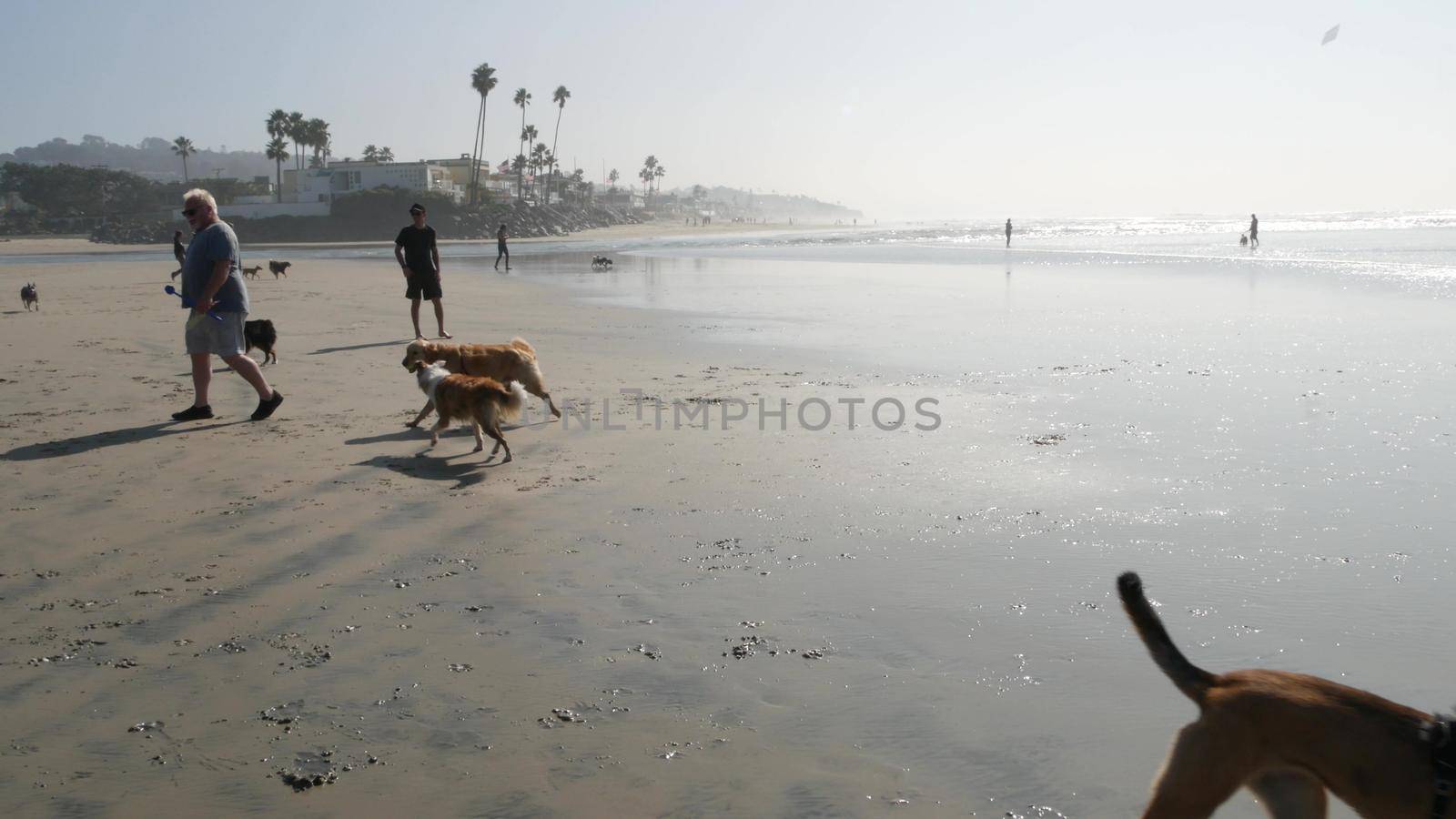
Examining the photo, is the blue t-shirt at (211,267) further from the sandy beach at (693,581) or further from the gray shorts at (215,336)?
the sandy beach at (693,581)

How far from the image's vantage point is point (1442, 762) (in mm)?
2051

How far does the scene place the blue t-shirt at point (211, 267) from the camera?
24.8ft

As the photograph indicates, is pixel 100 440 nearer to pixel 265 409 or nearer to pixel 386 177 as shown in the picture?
pixel 265 409

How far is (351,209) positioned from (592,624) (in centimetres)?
9398

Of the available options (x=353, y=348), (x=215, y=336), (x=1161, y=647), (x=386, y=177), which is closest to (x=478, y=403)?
(x=215, y=336)

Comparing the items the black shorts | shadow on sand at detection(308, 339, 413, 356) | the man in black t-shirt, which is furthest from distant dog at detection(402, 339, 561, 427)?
the black shorts

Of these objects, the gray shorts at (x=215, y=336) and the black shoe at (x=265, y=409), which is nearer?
the gray shorts at (x=215, y=336)

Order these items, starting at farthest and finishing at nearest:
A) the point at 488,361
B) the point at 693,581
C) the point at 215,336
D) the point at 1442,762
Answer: the point at 488,361
the point at 215,336
the point at 693,581
the point at 1442,762

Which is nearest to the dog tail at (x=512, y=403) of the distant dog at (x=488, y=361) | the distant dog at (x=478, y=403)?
the distant dog at (x=478, y=403)

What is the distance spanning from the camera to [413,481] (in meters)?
6.37

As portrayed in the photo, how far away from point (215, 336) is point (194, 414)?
0.64 meters

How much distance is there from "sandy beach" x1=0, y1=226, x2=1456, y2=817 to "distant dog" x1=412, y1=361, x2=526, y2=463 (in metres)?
0.30

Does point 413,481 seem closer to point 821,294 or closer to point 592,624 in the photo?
point 592,624

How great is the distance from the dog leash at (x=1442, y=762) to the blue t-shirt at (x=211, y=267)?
7.76 meters
